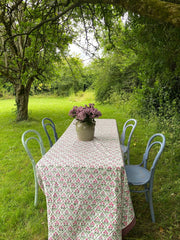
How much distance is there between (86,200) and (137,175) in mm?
812

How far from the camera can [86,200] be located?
1.72 meters

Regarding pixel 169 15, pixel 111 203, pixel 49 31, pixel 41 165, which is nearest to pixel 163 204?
pixel 111 203

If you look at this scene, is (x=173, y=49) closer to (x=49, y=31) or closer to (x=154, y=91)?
(x=49, y=31)

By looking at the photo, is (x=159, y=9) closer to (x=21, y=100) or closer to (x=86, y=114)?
(x=86, y=114)

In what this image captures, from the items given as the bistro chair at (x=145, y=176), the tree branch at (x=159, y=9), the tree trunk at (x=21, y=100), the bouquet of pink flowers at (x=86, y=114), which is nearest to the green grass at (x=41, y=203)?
the bistro chair at (x=145, y=176)

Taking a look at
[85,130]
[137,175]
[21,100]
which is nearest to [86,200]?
[137,175]

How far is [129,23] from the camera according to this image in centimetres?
313

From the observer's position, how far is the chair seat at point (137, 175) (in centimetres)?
208

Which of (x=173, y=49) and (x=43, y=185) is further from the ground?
(x=173, y=49)

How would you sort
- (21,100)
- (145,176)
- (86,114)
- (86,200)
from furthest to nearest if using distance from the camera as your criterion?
(21,100)
(86,114)
(145,176)
(86,200)

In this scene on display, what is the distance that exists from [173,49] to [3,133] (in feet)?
17.7

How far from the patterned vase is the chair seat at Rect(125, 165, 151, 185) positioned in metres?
0.68

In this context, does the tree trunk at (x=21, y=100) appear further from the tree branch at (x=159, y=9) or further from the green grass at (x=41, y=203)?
the tree branch at (x=159, y=9)

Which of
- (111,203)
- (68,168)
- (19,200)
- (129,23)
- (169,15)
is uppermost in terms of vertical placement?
(129,23)
